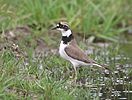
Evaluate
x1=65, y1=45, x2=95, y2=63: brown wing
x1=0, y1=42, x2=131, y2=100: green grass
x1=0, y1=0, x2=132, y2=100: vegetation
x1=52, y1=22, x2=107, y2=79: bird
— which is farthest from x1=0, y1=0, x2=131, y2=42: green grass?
x1=65, y1=45, x2=95, y2=63: brown wing

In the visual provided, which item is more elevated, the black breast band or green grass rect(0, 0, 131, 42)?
green grass rect(0, 0, 131, 42)

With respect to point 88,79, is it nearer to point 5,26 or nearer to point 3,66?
point 3,66

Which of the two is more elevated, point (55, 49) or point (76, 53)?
point (55, 49)

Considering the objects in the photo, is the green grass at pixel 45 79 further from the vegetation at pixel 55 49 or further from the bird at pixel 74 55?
the bird at pixel 74 55

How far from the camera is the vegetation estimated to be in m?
7.31

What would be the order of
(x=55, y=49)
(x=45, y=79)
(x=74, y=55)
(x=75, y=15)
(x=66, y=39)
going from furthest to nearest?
(x=75, y=15) < (x=55, y=49) < (x=66, y=39) < (x=74, y=55) < (x=45, y=79)

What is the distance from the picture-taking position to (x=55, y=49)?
1124cm

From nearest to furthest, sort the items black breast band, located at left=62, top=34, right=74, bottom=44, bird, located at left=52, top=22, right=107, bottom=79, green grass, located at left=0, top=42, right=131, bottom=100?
1. green grass, located at left=0, top=42, right=131, bottom=100
2. bird, located at left=52, top=22, right=107, bottom=79
3. black breast band, located at left=62, top=34, right=74, bottom=44

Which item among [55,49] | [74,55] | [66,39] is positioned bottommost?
[74,55]

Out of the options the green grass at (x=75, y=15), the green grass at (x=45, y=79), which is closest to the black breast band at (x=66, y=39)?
the green grass at (x=45, y=79)

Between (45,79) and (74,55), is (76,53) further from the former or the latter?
(45,79)

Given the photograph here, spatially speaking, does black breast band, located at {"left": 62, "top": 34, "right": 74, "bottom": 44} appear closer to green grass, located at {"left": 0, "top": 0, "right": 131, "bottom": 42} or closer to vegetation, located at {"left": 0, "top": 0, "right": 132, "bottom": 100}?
vegetation, located at {"left": 0, "top": 0, "right": 132, "bottom": 100}

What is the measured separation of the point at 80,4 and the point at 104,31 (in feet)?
2.76

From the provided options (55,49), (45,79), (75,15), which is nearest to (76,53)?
(45,79)
